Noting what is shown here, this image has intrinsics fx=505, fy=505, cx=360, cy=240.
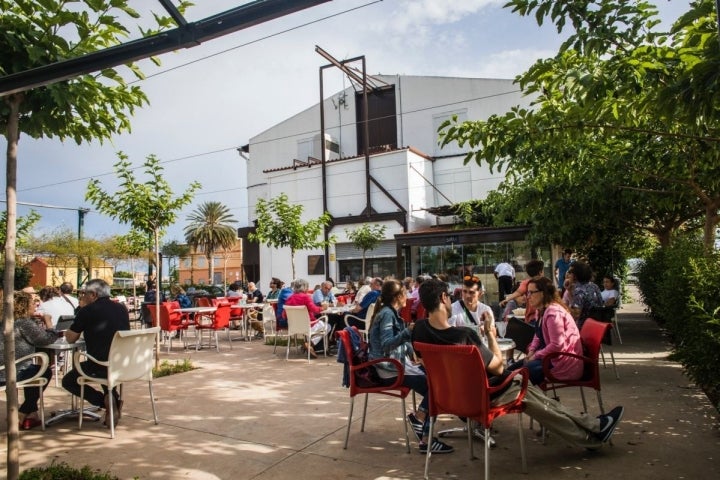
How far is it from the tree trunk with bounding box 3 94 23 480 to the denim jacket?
266 centimetres

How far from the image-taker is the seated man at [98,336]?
503 centimetres

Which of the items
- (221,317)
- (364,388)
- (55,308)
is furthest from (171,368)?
(364,388)

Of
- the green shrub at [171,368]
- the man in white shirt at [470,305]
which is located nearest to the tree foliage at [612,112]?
the man in white shirt at [470,305]

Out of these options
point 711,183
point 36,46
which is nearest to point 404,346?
point 36,46

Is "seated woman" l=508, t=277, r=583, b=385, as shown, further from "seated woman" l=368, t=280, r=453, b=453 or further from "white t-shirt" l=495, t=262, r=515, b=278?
"white t-shirt" l=495, t=262, r=515, b=278

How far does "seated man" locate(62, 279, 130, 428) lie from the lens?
503cm

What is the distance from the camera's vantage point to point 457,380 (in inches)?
138

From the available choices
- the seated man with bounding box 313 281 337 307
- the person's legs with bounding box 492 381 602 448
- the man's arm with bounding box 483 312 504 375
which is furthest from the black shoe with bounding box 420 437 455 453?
the seated man with bounding box 313 281 337 307

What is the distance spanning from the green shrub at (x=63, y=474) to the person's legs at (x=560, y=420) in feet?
9.79

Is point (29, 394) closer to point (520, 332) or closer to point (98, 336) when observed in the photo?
point (98, 336)

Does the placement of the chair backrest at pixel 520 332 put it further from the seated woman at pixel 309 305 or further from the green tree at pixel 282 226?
the green tree at pixel 282 226

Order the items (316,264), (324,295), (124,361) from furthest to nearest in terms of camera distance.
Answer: (316,264)
(324,295)
(124,361)

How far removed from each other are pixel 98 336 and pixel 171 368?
3.23m

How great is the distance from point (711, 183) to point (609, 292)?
392 centimetres
